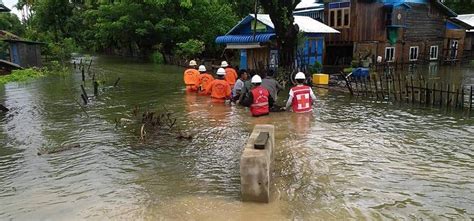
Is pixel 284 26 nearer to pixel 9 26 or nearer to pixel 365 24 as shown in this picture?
pixel 365 24

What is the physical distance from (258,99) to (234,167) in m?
4.12

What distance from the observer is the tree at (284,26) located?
1997cm

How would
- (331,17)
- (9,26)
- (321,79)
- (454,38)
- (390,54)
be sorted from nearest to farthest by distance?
(321,79) → (331,17) → (390,54) → (454,38) → (9,26)

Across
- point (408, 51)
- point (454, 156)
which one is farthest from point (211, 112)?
point (408, 51)

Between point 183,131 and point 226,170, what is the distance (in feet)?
11.2

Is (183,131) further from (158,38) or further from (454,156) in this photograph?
(158,38)

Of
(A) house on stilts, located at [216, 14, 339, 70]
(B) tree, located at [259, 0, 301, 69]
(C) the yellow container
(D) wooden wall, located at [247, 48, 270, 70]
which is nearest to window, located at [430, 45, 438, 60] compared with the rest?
(A) house on stilts, located at [216, 14, 339, 70]

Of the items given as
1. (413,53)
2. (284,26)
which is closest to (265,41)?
(284,26)

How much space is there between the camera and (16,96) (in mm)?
19125

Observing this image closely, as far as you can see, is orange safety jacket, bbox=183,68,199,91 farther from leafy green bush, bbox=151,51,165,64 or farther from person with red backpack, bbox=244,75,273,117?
leafy green bush, bbox=151,51,165,64

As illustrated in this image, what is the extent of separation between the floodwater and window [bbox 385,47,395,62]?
54.6ft

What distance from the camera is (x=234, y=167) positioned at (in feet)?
27.9

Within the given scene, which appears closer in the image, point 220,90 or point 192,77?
point 220,90

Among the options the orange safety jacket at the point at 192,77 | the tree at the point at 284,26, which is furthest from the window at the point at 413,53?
the orange safety jacket at the point at 192,77
